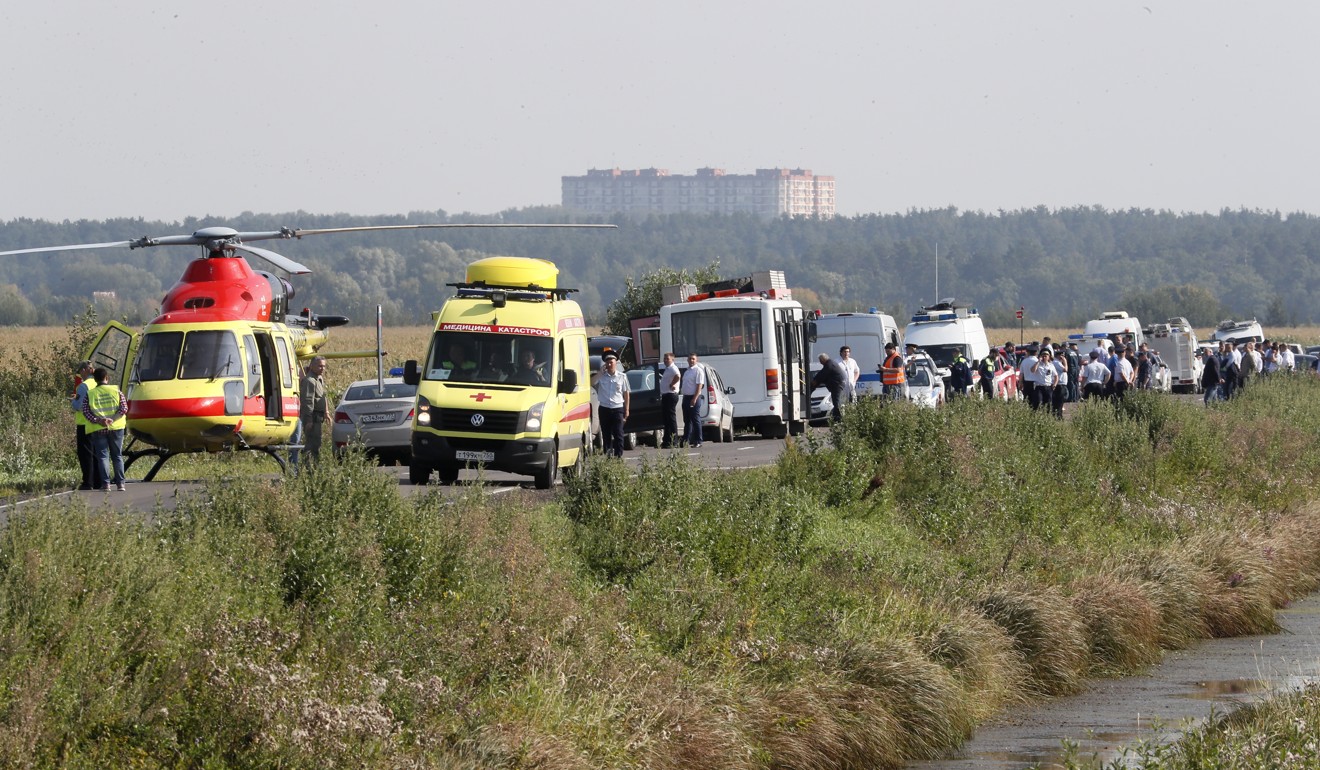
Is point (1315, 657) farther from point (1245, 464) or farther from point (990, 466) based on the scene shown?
point (1245, 464)

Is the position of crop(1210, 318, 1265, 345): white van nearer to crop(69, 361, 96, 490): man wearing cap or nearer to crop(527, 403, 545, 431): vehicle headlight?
crop(527, 403, 545, 431): vehicle headlight

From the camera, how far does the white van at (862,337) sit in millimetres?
39750

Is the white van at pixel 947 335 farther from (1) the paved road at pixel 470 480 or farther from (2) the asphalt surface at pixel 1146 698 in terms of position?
(2) the asphalt surface at pixel 1146 698

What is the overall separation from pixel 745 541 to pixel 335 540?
4.82 meters

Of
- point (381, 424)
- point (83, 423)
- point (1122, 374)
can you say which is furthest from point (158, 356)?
point (1122, 374)

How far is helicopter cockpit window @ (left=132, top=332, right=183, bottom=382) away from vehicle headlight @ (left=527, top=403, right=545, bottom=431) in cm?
500

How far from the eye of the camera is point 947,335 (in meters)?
46.6

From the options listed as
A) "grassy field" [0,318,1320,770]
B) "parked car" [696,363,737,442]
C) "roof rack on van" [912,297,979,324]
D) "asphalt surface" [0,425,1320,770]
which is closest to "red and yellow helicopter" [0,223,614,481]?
"asphalt surface" [0,425,1320,770]

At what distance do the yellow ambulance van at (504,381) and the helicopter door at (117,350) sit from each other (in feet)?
13.4

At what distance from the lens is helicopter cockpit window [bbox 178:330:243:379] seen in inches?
942

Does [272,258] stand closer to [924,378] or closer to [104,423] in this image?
[104,423]

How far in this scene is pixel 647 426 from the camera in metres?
33.6

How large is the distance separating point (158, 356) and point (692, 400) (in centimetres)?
926

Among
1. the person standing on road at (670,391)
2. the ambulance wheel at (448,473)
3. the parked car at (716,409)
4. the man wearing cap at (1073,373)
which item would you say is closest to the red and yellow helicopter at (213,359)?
the ambulance wheel at (448,473)
